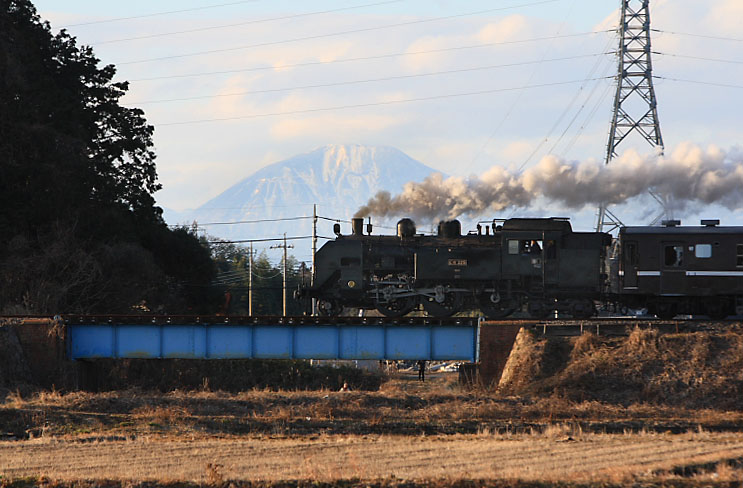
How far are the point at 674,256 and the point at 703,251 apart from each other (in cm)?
118

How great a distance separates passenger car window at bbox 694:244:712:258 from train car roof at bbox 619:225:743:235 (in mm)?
565

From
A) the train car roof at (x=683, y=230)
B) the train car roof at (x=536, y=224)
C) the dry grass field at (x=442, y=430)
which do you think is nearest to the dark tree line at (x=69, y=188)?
the dry grass field at (x=442, y=430)

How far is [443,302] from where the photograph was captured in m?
39.7

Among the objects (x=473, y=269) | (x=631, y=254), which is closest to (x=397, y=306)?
(x=473, y=269)

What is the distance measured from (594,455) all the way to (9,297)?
43.2 meters

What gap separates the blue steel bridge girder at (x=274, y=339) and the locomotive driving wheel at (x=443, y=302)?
2.95ft

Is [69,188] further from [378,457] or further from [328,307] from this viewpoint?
[378,457]

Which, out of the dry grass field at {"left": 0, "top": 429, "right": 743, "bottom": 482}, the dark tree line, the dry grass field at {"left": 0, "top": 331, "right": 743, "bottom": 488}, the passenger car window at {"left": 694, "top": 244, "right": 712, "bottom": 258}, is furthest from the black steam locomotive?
the dark tree line

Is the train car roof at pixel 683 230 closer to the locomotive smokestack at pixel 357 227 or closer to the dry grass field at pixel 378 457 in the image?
the locomotive smokestack at pixel 357 227

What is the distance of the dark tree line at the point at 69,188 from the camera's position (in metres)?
55.8

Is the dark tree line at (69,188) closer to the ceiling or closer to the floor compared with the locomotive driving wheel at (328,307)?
closer to the ceiling

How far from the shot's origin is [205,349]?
40.9 m

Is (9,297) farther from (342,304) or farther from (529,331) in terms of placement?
(529,331)

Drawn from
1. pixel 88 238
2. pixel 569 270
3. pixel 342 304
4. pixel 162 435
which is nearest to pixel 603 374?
pixel 569 270
